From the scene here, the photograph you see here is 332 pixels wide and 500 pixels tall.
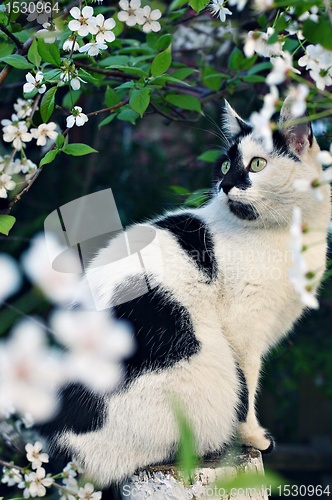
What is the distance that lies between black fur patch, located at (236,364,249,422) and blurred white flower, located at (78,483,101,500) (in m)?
0.45

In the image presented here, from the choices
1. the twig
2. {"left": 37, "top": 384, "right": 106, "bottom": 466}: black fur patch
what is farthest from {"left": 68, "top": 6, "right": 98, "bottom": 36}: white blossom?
{"left": 37, "top": 384, "right": 106, "bottom": 466}: black fur patch

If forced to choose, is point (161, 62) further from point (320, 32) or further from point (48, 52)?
point (320, 32)

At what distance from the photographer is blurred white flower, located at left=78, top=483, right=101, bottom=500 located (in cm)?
178

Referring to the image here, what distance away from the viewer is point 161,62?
178 centimetres

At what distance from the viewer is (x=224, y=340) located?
179 cm

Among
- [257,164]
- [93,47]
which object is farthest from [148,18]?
[257,164]

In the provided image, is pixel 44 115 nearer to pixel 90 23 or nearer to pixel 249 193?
pixel 90 23

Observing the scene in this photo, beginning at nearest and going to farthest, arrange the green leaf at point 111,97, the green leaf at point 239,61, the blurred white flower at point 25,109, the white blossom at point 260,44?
the white blossom at point 260,44 → the blurred white flower at point 25,109 → the green leaf at point 111,97 → the green leaf at point 239,61

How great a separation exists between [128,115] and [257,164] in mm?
452

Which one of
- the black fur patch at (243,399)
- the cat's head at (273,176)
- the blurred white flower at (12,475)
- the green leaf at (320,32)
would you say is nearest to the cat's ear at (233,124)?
the cat's head at (273,176)

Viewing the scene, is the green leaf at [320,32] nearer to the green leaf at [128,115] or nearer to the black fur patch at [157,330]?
the black fur patch at [157,330]

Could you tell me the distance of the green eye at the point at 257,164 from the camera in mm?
1821

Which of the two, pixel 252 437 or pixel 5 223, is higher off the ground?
pixel 5 223

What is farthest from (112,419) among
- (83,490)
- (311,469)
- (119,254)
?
(311,469)
